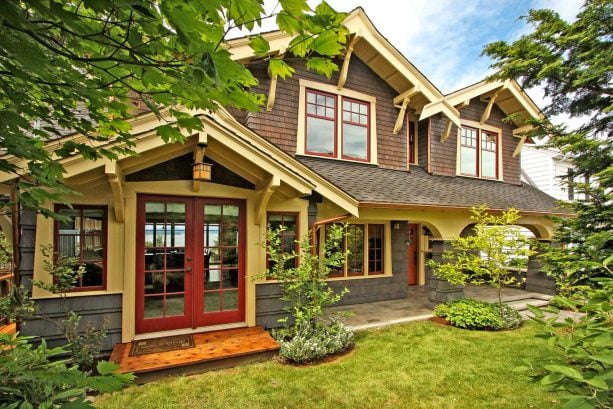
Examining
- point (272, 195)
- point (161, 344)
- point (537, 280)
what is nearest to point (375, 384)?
point (161, 344)

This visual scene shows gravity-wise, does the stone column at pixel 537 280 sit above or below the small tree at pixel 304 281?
below

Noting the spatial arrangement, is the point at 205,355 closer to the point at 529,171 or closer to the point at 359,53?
the point at 359,53

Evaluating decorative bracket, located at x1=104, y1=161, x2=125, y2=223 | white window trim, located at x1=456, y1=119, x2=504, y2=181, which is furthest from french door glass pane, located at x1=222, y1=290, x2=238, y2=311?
white window trim, located at x1=456, y1=119, x2=504, y2=181

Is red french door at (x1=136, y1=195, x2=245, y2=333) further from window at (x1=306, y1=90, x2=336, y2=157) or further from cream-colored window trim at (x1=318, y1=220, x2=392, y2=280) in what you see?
cream-colored window trim at (x1=318, y1=220, x2=392, y2=280)

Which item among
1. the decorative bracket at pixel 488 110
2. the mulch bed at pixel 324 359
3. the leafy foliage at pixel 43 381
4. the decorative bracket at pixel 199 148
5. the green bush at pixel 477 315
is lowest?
the mulch bed at pixel 324 359

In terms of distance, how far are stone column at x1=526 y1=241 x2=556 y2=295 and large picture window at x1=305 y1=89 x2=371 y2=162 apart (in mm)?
6190

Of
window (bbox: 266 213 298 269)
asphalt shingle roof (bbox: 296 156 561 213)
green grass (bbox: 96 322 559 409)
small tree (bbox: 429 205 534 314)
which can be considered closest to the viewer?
green grass (bbox: 96 322 559 409)

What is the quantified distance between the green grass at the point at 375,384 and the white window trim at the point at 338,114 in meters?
4.59

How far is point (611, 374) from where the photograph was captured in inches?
52.1

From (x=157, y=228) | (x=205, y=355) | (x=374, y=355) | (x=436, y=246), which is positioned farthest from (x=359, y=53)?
(x=205, y=355)

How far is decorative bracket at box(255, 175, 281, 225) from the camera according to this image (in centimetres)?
516

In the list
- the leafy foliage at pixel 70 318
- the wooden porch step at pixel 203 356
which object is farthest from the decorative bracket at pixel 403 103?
the leafy foliage at pixel 70 318

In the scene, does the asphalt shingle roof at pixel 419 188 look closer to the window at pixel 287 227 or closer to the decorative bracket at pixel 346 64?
the window at pixel 287 227

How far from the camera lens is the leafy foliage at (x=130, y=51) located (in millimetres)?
1139
